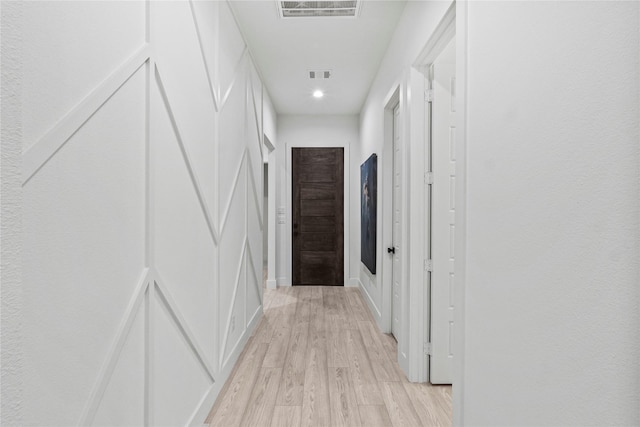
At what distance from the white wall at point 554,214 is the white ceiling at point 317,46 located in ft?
5.19

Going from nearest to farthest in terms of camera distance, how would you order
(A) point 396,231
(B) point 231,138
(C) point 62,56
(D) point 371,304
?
(C) point 62,56, (B) point 231,138, (A) point 396,231, (D) point 371,304

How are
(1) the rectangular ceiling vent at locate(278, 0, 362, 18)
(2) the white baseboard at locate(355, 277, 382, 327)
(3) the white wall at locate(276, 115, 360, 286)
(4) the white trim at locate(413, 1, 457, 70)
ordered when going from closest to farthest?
(4) the white trim at locate(413, 1, 457, 70), (1) the rectangular ceiling vent at locate(278, 0, 362, 18), (2) the white baseboard at locate(355, 277, 382, 327), (3) the white wall at locate(276, 115, 360, 286)

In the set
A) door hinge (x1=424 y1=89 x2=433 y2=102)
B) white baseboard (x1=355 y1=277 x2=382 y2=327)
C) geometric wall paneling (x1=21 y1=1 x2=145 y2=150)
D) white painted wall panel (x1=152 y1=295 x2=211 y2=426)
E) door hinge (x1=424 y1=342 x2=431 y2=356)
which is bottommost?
white baseboard (x1=355 y1=277 x2=382 y2=327)

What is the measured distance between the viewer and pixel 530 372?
108 centimetres

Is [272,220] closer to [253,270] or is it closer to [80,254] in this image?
[253,270]

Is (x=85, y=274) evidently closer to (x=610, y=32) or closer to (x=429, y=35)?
(x=610, y=32)

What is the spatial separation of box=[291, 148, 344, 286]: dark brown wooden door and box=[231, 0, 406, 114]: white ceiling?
1.07m

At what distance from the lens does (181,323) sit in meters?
1.65

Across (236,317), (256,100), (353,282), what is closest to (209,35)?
(256,100)

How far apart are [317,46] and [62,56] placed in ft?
8.83

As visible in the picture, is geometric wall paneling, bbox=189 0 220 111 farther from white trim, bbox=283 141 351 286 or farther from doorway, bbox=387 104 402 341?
white trim, bbox=283 141 351 286

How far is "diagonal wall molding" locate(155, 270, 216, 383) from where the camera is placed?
1446 mm

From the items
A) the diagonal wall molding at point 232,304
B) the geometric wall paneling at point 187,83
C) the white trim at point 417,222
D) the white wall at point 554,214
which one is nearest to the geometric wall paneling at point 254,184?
the diagonal wall molding at point 232,304

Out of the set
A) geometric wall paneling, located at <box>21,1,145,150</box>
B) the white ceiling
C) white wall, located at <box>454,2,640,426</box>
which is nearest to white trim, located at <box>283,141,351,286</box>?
the white ceiling
